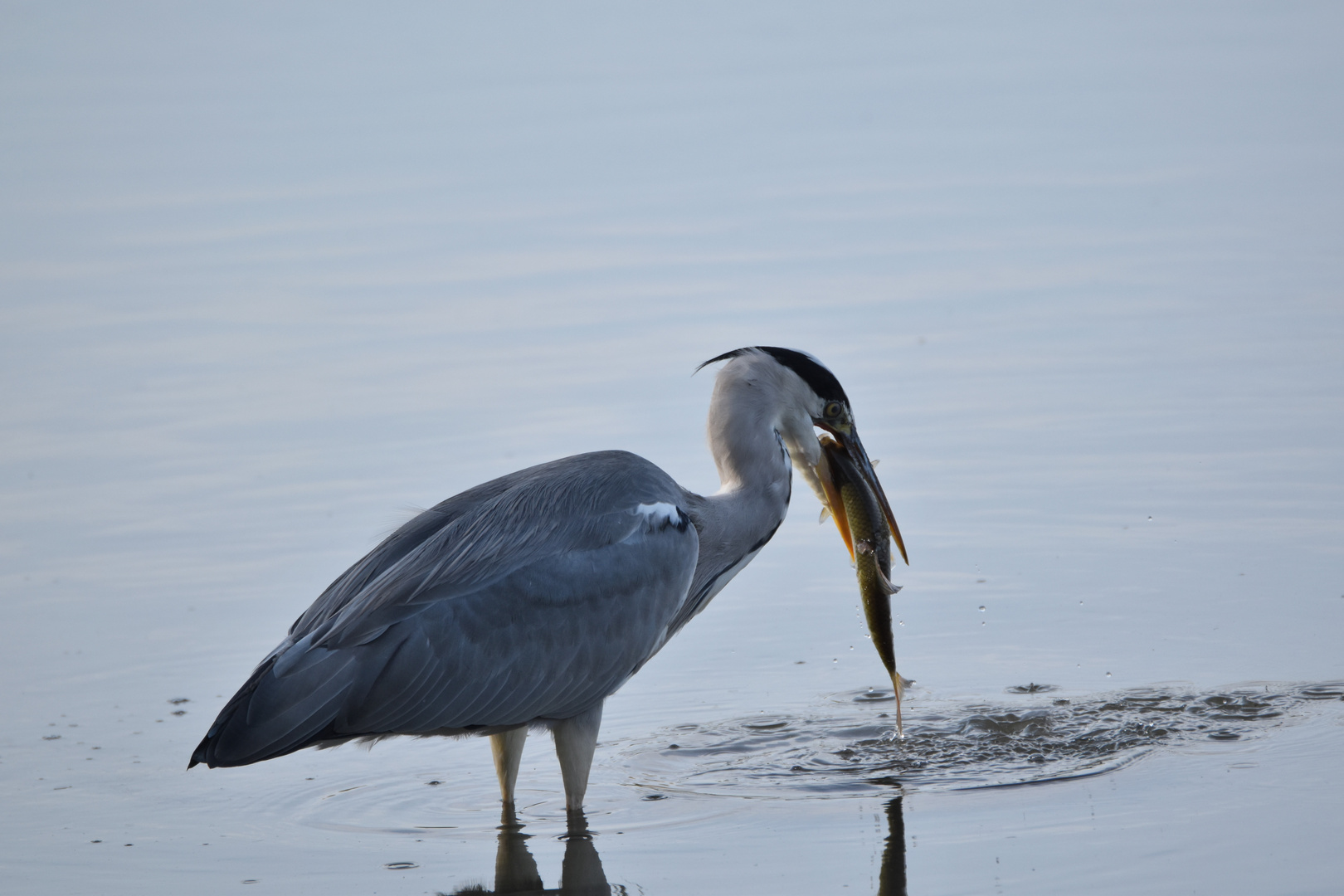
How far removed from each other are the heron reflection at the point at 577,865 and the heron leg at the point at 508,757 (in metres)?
0.17

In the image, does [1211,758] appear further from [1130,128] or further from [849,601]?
[1130,128]

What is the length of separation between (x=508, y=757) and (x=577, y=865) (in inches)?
23.3

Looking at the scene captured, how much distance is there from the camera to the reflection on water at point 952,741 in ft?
20.0

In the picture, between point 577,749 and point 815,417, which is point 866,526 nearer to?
point 815,417

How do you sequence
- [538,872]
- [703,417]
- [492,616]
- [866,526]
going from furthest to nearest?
[703,417] < [866,526] < [492,616] < [538,872]

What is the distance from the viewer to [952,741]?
6.39m

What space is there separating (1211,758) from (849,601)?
83.7 inches

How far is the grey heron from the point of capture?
5.57m

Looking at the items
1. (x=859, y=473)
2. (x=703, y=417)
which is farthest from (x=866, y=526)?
(x=703, y=417)

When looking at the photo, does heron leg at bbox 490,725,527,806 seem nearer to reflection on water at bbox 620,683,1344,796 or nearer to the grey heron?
the grey heron

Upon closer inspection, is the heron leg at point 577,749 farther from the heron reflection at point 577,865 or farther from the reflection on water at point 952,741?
the reflection on water at point 952,741

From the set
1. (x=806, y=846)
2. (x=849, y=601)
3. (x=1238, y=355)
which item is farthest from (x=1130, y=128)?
(x=806, y=846)

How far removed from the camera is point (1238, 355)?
10.1 metres

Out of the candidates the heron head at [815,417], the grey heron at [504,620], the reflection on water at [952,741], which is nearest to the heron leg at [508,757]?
the grey heron at [504,620]
